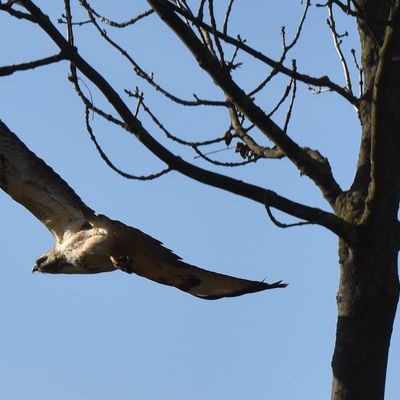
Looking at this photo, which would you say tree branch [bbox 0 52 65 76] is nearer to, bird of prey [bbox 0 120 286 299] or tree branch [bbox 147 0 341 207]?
tree branch [bbox 147 0 341 207]

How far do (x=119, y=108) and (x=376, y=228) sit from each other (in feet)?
4.03

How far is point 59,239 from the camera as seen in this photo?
6.15m

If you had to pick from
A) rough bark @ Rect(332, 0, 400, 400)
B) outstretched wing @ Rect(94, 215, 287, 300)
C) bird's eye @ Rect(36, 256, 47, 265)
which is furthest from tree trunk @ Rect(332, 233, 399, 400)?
bird's eye @ Rect(36, 256, 47, 265)

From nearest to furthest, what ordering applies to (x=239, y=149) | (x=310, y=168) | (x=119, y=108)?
(x=119, y=108) < (x=310, y=168) < (x=239, y=149)

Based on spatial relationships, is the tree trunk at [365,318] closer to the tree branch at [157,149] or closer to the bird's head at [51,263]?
the tree branch at [157,149]

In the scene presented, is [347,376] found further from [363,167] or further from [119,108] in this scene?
[119,108]

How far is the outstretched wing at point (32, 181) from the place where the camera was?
5.91 m

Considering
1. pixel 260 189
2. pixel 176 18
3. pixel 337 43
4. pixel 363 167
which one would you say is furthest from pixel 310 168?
pixel 337 43

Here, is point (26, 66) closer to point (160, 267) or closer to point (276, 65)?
point (276, 65)

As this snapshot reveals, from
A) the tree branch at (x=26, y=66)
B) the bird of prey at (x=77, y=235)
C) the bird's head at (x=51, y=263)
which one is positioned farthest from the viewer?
the bird's head at (x=51, y=263)

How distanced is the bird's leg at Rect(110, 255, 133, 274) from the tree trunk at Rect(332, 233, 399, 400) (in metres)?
1.56

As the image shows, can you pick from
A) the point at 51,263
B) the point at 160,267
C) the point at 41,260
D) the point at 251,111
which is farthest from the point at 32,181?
the point at 251,111

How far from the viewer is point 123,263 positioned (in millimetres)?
5418

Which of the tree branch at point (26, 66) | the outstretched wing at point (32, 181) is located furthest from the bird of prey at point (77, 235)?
the tree branch at point (26, 66)
